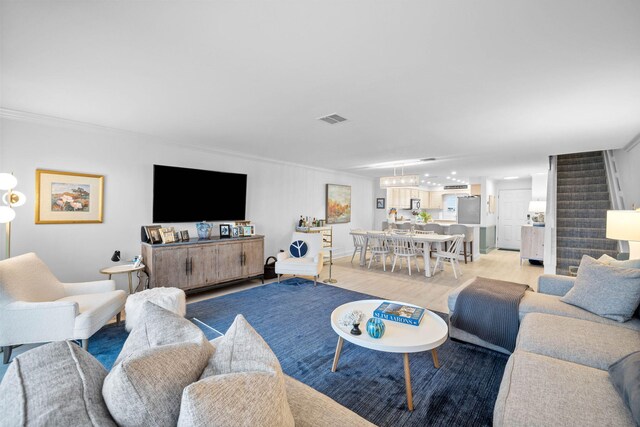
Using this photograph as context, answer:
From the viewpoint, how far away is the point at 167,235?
4.02 meters

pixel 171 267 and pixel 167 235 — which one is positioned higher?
pixel 167 235

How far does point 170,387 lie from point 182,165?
171 inches

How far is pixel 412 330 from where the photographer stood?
87.7 inches

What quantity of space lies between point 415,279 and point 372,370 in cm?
329

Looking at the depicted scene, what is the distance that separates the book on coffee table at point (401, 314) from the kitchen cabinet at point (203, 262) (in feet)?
9.34

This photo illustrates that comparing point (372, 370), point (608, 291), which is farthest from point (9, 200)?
point (608, 291)

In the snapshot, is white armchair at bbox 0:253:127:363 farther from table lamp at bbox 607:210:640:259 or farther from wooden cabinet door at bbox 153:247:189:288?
table lamp at bbox 607:210:640:259

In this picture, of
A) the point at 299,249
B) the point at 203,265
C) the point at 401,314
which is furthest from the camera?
the point at 299,249

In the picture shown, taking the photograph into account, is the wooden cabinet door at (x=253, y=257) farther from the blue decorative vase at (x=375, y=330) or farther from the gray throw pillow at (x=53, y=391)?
the gray throw pillow at (x=53, y=391)

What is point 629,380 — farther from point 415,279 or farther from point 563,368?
point 415,279

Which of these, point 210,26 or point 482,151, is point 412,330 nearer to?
point 210,26

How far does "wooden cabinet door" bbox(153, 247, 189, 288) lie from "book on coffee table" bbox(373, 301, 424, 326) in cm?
289

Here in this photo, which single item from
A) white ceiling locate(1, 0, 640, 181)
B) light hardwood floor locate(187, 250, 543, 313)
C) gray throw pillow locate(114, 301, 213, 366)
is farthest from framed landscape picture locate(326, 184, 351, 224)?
gray throw pillow locate(114, 301, 213, 366)

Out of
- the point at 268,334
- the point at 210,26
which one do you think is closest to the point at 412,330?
the point at 268,334
